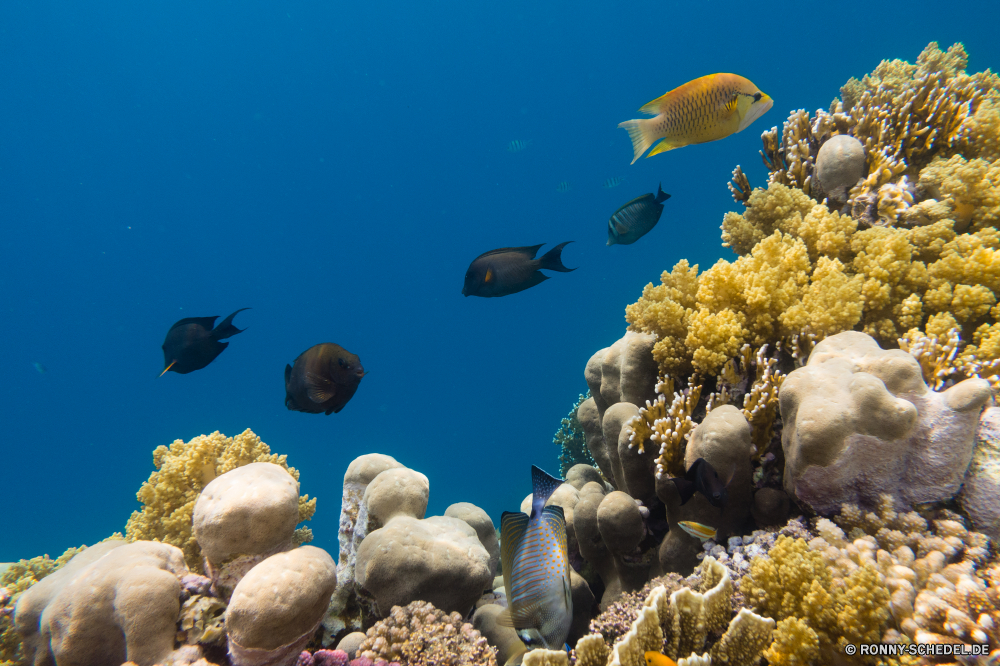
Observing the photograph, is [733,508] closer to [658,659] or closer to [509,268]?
[658,659]

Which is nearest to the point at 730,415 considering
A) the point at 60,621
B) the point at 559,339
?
the point at 60,621

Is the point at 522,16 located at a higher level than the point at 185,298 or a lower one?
higher

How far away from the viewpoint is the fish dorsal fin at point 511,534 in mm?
2107

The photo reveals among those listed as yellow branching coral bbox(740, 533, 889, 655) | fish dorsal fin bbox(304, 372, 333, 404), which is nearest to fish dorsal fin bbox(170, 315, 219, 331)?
fish dorsal fin bbox(304, 372, 333, 404)

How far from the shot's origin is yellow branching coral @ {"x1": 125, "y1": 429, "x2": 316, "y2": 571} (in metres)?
3.76

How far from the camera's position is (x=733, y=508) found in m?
2.90

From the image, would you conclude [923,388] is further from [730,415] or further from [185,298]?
[185,298]

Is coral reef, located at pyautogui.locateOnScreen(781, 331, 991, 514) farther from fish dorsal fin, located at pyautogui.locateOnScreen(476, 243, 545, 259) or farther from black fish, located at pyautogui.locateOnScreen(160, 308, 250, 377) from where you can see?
black fish, located at pyautogui.locateOnScreen(160, 308, 250, 377)

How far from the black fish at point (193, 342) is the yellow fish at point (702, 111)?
3845 mm

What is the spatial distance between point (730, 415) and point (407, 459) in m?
79.1

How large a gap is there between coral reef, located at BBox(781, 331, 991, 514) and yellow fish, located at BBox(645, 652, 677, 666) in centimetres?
147

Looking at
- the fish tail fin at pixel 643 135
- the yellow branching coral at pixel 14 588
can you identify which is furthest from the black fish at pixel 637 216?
the yellow branching coral at pixel 14 588

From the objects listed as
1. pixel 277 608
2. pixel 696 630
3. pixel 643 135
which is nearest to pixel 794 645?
pixel 696 630

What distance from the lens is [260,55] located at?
83312 mm
